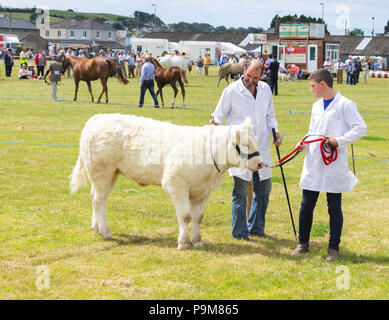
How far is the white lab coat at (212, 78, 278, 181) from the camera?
7270mm

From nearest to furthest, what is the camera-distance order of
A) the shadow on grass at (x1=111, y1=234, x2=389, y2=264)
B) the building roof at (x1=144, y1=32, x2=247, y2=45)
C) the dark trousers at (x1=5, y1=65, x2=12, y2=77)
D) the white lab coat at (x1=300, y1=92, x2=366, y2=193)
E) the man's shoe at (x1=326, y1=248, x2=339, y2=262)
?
the white lab coat at (x1=300, y1=92, x2=366, y2=193) → the man's shoe at (x1=326, y1=248, x2=339, y2=262) → the shadow on grass at (x1=111, y1=234, x2=389, y2=264) → the dark trousers at (x1=5, y1=65, x2=12, y2=77) → the building roof at (x1=144, y1=32, x2=247, y2=45)

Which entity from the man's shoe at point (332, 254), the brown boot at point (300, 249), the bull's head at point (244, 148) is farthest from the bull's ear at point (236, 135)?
the man's shoe at point (332, 254)

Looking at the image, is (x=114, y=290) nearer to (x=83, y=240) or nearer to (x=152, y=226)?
(x=83, y=240)

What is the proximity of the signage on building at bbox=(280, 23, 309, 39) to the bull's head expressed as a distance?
1992 inches

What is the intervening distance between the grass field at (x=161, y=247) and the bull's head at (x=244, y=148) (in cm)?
118

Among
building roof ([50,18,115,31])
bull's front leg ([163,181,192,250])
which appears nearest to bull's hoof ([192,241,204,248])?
bull's front leg ([163,181,192,250])

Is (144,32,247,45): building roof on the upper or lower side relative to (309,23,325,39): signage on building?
upper

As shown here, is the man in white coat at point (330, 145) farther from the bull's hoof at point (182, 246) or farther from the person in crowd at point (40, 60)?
the person in crowd at point (40, 60)

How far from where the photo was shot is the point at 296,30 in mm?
55094

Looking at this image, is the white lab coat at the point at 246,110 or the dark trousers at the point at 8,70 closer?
the white lab coat at the point at 246,110

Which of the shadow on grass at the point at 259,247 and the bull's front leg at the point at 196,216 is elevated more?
the bull's front leg at the point at 196,216

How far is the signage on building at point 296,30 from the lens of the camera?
54.8 m

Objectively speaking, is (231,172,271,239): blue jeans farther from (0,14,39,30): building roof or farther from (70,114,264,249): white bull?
(0,14,39,30): building roof
